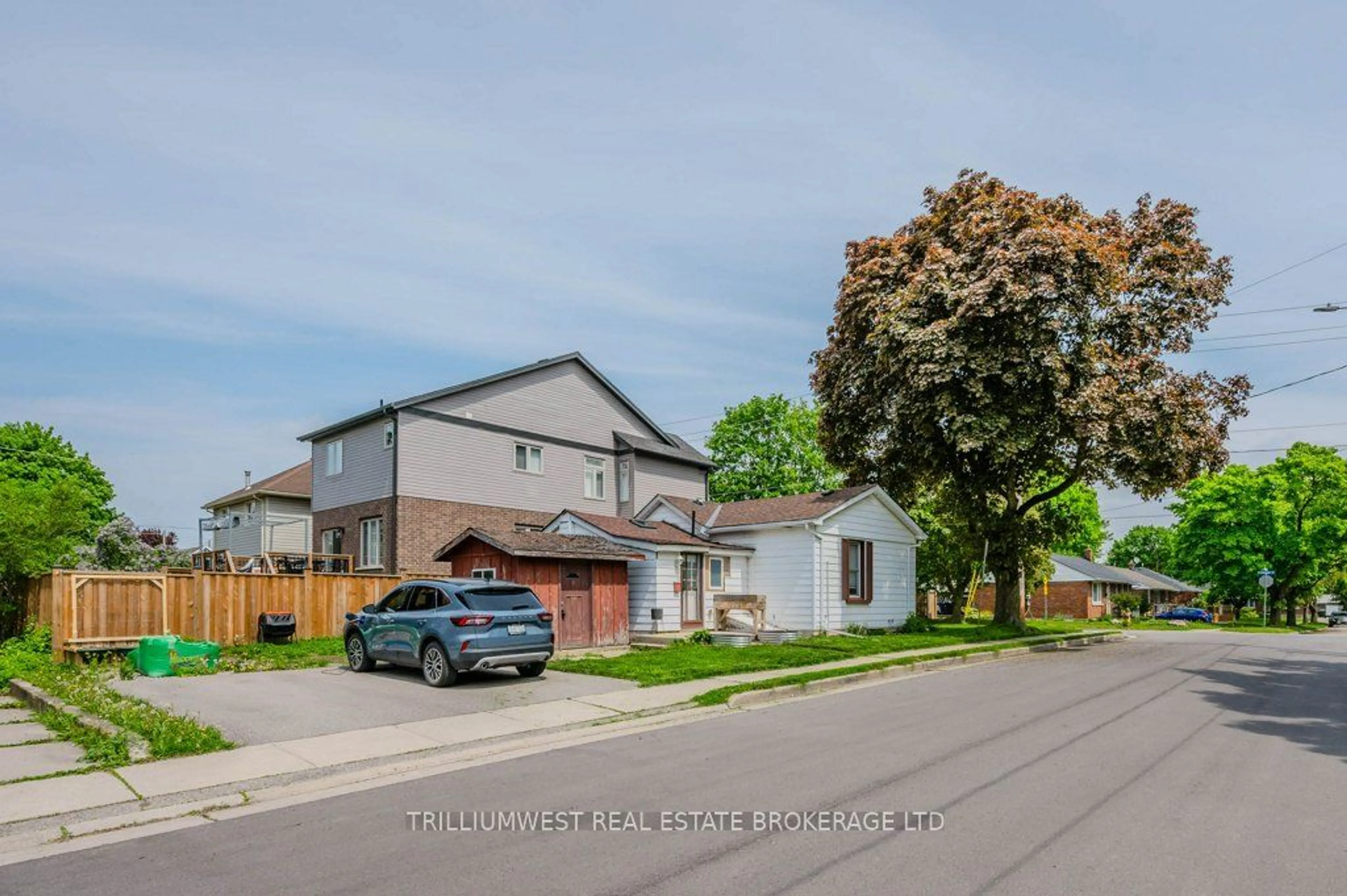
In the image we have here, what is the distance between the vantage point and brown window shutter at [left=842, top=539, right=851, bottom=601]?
27125 mm

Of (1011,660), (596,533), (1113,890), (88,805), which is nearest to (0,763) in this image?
(88,805)

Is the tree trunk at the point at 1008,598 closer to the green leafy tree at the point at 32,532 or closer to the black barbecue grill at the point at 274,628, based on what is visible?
the black barbecue grill at the point at 274,628

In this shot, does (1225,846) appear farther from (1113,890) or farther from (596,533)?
(596,533)

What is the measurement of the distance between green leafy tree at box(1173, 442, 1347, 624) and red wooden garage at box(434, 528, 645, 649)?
A: 54318 millimetres

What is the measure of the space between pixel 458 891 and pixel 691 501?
Result: 25112 millimetres

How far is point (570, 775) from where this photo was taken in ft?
28.8

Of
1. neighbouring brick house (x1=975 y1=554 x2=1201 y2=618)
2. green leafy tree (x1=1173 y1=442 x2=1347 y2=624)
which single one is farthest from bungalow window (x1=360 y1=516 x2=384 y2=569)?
green leafy tree (x1=1173 y1=442 x2=1347 y2=624)

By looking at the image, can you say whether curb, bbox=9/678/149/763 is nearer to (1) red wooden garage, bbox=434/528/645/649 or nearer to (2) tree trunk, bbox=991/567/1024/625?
(1) red wooden garage, bbox=434/528/645/649

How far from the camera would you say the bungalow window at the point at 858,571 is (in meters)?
27.2

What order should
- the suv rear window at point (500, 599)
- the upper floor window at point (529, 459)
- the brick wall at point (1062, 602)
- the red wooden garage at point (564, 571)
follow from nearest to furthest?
the suv rear window at point (500, 599), the red wooden garage at point (564, 571), the upper floor window at point (529, 459), the brick wall at point (1062, 602)

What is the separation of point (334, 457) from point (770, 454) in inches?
1278

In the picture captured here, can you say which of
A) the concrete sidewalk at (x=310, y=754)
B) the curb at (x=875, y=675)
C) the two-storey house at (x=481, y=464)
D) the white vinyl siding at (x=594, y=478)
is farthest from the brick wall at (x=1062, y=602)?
the concrete sidewalk at (x=310, y=754)

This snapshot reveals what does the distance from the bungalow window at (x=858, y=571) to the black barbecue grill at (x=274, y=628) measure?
1562 cm

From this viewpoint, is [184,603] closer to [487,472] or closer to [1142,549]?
[487,472]
